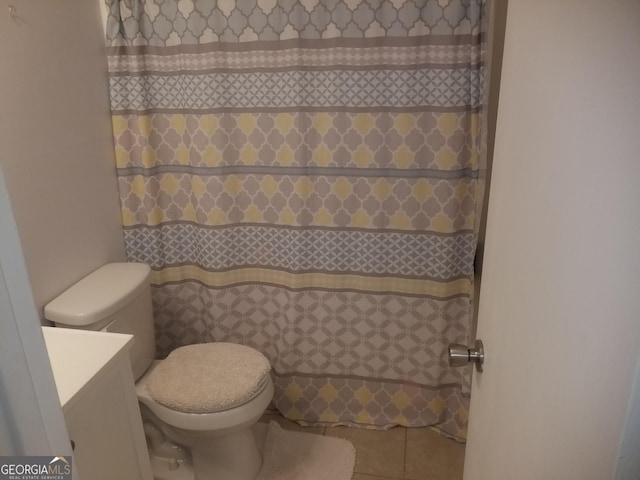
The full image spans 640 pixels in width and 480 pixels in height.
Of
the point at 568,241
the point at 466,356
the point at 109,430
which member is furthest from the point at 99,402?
A: the point at 568,241

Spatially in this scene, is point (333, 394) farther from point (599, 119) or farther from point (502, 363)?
point (599, 119)

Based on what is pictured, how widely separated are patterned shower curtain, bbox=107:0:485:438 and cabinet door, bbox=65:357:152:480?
80cm

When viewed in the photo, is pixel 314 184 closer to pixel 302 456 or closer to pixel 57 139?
pixel 57 139

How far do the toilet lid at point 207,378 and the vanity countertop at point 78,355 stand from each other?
16.9 inches

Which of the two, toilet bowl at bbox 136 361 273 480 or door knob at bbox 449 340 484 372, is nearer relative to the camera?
door knob at bbox 449 340 484 372

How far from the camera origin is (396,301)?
6.67 ft

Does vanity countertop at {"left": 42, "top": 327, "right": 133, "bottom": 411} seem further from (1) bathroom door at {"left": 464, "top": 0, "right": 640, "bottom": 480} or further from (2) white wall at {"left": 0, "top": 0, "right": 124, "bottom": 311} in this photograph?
(1) bathroom door at {"left": 464, "top": 0, "right": 640, "bottom": 480}

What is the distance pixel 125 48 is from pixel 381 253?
1.29 meters

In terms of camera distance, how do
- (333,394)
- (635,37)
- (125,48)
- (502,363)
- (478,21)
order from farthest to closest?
(333,394), (125,48), (478,21), (502,363), (635,37)

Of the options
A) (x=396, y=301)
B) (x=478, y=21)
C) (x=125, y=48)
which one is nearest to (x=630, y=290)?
(x=478, y=21)

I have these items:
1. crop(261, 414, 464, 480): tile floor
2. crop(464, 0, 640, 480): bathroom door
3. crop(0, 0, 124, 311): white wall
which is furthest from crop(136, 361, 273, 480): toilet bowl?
crop(464, 0, 640, 480): bathroom door

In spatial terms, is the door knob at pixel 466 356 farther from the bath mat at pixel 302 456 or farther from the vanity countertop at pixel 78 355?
the bath mat at pixel 302 456

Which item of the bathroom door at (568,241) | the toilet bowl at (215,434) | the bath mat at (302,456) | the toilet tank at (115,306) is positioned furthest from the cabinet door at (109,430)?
the bathroom door at (568,241)

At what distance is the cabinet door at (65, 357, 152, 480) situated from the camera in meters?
1.18
